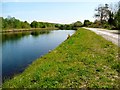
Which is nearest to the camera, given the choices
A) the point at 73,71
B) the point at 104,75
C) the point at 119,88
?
the point at 119,88

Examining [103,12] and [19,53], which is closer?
[19,53]

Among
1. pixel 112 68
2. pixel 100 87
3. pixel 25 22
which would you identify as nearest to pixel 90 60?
pixel 112 68

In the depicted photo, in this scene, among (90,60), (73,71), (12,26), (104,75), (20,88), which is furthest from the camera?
(12,26)

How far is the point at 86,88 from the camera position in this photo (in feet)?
27.2

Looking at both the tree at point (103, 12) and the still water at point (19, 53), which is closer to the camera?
the still water at point (19, 53)

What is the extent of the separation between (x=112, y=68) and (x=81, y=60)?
9.00 ft

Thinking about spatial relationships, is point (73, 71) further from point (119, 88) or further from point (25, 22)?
point (25, 22)

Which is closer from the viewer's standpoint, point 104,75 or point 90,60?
point 104,75

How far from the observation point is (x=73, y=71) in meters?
10.7

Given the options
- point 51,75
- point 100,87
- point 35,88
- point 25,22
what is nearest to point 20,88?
point 35,88

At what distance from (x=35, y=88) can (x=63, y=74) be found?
6.55 feet

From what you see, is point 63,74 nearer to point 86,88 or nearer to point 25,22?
point 86,88

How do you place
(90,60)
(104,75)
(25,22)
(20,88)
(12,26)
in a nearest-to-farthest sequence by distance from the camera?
1. (20,88)
2. (104,75)
3. (90,60)
4. (12,26)
5. (25,22)

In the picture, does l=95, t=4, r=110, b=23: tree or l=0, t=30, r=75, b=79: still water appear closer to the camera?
l=0, t=30, r=75, b=79: still water
